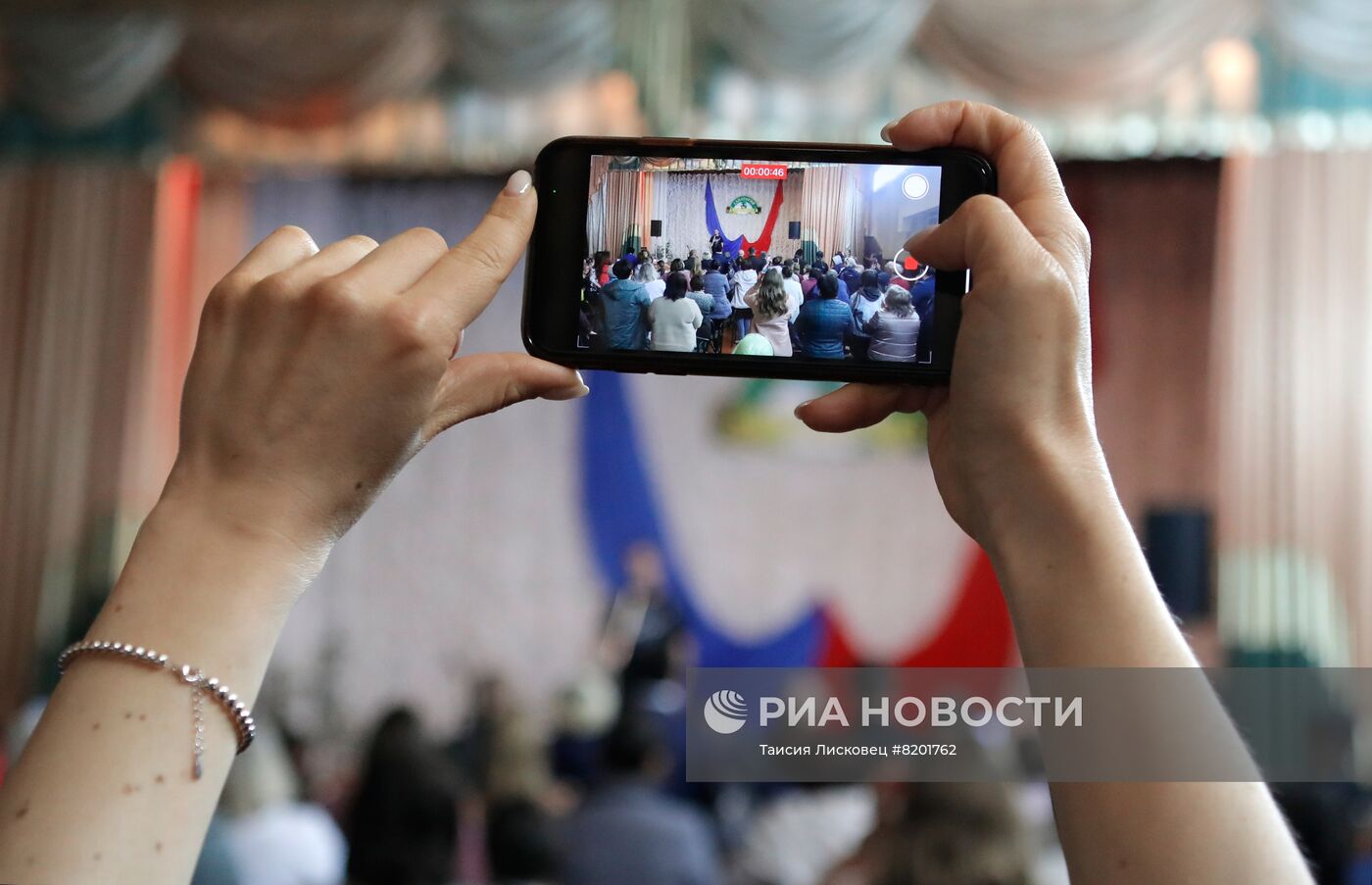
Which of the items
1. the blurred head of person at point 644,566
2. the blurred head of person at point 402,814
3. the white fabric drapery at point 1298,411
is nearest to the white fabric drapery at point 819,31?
the white fabric drapery at point 1298,411

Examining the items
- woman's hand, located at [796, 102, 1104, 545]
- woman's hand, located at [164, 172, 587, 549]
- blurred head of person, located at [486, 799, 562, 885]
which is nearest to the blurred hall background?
blurred head of person, located at [486, 799, 562, 885]

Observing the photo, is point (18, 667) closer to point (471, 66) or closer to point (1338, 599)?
point (471, 66)

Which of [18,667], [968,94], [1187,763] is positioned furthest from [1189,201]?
[18,667]

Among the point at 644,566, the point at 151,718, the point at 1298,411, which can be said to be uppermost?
the point at 151,718

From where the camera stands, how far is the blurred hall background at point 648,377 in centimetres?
351

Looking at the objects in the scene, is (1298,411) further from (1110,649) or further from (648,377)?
(1110,649)

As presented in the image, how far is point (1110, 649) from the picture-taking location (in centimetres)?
56

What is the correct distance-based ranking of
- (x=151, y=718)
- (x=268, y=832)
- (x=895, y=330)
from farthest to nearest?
(x=268, y=832)
(x=895, y=330)
(x=151, y=718)

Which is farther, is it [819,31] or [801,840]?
[819,31]

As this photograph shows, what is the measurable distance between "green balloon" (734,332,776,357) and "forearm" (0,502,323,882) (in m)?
0.43

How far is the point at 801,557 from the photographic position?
415cm

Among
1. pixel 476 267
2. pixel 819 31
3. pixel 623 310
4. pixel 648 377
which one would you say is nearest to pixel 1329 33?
pixel 819 31

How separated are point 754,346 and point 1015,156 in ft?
0.82

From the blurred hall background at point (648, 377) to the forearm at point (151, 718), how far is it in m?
2.60
